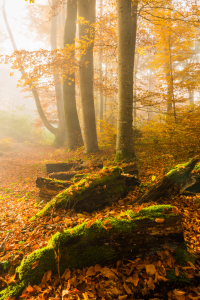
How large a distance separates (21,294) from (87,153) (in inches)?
268

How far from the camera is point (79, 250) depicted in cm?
223

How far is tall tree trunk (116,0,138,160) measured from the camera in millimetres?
5172

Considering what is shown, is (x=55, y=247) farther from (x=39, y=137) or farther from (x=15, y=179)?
(x=39, y=137)

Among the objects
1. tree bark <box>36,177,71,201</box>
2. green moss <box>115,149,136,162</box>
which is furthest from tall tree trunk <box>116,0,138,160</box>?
tree bark <box>36,177,71,201</box>

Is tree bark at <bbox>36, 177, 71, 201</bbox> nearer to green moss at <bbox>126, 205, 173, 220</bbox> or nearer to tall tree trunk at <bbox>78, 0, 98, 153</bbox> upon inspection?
green moss at <bbox>126, 205, 173, 220</bbox>

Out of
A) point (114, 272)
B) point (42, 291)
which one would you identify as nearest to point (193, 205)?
point (114, 272)

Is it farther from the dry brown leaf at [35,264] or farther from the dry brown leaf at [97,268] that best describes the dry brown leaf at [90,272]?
the dry brown leaf at [35,264]

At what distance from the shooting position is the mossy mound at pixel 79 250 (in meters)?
2.19

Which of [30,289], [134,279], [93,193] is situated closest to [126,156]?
[93,193]

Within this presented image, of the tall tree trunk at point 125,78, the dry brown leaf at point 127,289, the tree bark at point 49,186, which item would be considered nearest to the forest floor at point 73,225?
the dry brown leaf at point 127,289

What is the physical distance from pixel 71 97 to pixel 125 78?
18.3 ft

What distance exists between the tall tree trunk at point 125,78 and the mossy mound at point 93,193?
1.88 m

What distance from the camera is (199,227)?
263cm

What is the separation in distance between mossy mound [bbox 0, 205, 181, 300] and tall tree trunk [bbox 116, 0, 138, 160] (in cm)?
358
